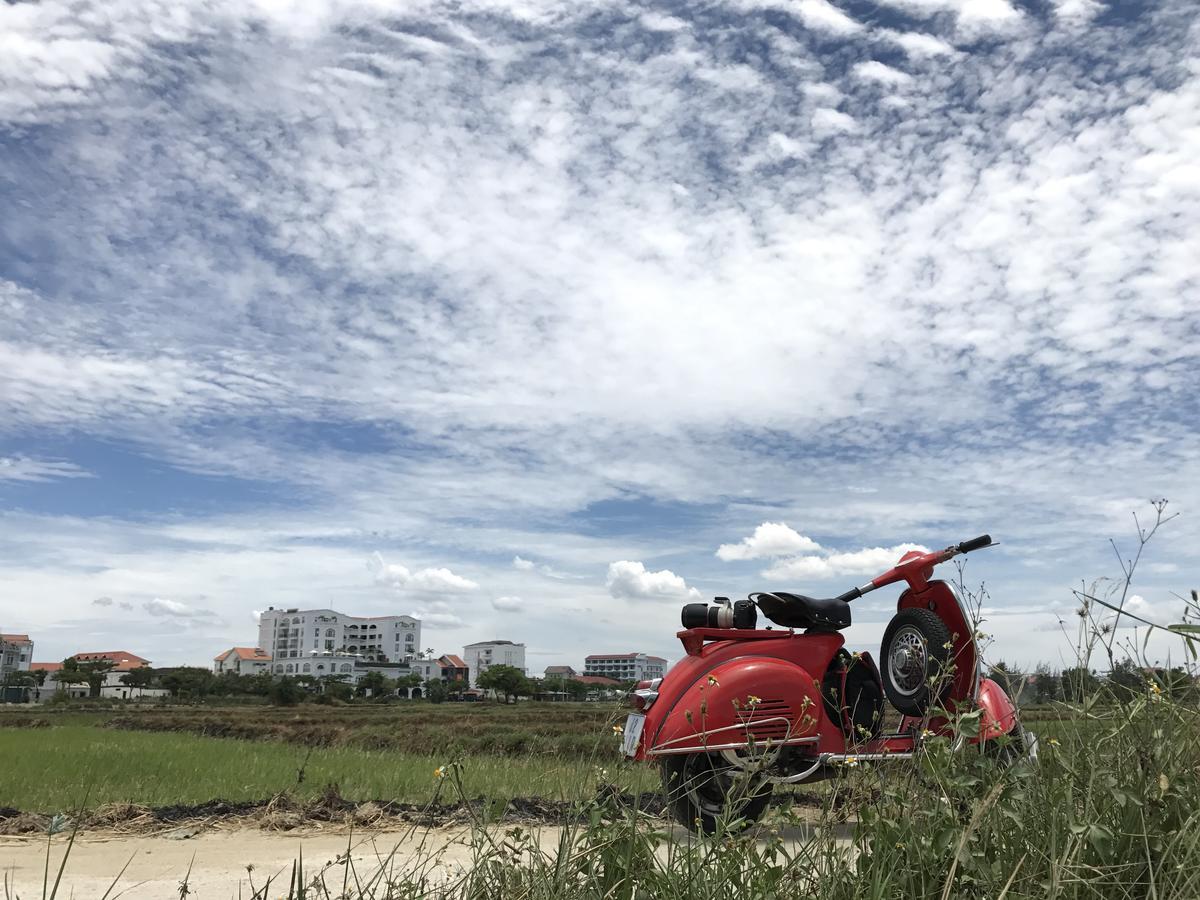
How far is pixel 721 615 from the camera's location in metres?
5.16

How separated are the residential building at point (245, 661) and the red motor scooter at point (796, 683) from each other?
5497 inches

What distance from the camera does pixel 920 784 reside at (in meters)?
2.59

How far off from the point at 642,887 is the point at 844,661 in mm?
3087

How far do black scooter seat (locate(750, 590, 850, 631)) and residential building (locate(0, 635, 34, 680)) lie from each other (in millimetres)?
133576

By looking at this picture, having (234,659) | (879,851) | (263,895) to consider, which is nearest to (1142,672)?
(879,851)

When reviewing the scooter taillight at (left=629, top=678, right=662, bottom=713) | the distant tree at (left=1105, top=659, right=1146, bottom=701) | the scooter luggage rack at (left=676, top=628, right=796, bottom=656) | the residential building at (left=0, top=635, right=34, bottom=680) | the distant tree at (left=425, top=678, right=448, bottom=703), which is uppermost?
the residential building at (left=0, top=635, right=34, bottom=680)

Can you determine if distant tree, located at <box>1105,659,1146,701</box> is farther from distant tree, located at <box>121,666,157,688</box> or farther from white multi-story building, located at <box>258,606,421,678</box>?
white multi-story building, located at <box>258,606,421,678</box>

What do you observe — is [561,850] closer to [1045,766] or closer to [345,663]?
[1045,766]

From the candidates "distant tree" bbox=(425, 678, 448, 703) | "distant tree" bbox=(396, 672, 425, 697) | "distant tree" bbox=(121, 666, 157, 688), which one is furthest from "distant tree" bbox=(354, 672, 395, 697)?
"distant tree" bbox=(121, 666, 157, 688)

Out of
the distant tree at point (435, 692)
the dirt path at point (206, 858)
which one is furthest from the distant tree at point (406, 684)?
the dirt path at point (206, 858)

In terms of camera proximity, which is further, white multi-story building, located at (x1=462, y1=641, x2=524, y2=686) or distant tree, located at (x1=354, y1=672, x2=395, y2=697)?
white multi-story building, located at (x1=462, y1=641, x2=524, y2=686)

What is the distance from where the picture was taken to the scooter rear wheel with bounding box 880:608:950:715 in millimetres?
4859

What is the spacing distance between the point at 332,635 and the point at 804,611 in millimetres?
148342

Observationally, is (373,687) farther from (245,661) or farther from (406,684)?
(245,661)
